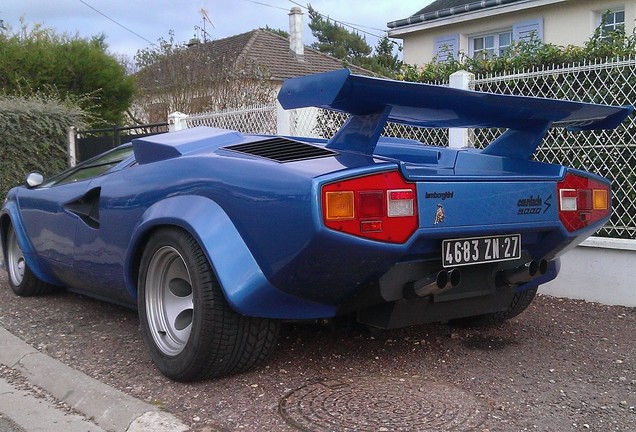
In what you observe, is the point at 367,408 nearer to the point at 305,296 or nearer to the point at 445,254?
the point at 305,296

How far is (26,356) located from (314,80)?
2.47 metres

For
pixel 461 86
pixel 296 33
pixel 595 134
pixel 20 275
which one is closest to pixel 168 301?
pixel 20 275

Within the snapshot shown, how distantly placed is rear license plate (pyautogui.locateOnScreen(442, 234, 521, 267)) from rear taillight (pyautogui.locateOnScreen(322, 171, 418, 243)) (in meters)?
0.32

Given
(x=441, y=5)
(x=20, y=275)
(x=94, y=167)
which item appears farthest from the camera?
(x=441, y=5)

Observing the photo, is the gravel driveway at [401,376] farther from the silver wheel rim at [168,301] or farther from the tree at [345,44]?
the tree at [345,44]

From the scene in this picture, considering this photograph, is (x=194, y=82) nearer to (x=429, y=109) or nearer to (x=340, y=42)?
(x=429, y=109)

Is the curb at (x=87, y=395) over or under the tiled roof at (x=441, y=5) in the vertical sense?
under

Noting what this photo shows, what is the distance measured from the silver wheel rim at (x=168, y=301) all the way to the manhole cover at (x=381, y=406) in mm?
725

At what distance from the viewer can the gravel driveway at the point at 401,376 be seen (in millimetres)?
3104

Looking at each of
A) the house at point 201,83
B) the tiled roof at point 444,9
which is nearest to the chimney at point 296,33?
the house at point 201,83

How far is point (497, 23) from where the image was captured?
48.9 ft

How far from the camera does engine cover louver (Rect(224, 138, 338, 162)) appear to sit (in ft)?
10.9

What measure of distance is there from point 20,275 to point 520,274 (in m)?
4.06

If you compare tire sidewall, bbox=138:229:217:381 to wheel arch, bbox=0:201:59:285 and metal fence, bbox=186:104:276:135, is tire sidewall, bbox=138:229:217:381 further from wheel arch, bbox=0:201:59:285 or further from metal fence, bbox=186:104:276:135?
metal fence, bbox=186:104:276:135
